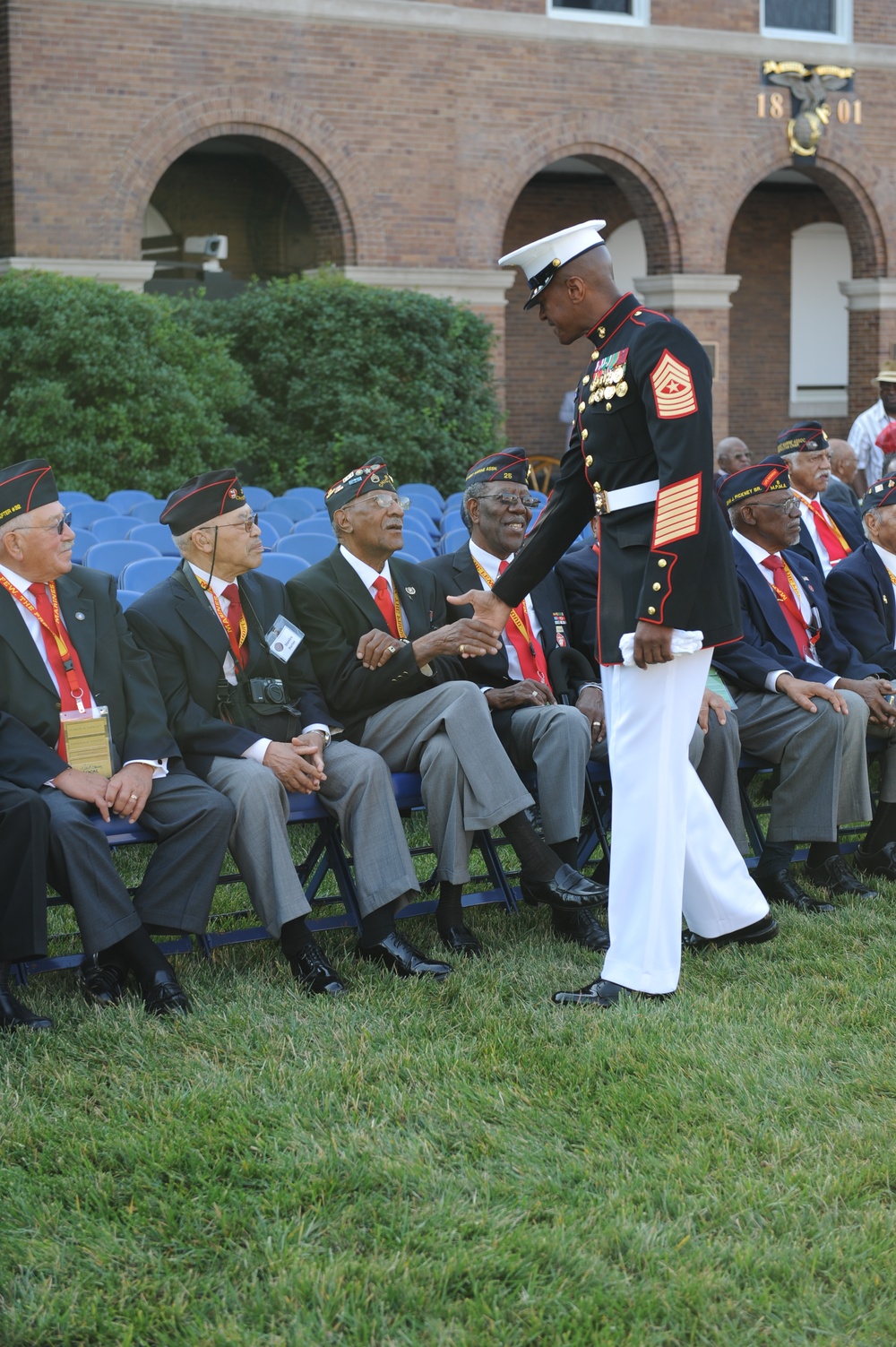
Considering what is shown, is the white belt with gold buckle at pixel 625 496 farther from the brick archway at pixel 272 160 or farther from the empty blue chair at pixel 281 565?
the brick archway at pixel 272 160

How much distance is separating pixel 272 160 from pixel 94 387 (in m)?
4.88

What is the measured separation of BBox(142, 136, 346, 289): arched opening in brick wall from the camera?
19703 millimetres

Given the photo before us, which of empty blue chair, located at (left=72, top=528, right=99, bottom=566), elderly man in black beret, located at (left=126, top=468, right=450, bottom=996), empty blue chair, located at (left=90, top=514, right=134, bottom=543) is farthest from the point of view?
empty blue chair, located at (left=90, top=514, right=134, bottom=543)

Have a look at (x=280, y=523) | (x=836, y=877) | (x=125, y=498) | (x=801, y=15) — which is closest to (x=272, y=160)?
(x=125, y=498)

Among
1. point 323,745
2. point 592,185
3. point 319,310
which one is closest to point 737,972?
point 323,745

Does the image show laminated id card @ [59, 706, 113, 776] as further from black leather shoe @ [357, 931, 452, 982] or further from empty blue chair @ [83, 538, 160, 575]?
empty blue chair @ [83, 538, 160, 575]

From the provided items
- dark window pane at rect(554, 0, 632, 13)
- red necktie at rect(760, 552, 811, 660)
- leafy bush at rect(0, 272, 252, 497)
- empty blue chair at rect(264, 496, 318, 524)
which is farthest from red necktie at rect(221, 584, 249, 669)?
dark window pane at rect(554, 0, 632, 13)

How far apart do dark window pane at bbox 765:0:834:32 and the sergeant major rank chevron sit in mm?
18138

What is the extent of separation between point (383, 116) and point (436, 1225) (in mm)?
15927

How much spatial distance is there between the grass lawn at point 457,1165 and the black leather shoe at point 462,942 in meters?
0.28

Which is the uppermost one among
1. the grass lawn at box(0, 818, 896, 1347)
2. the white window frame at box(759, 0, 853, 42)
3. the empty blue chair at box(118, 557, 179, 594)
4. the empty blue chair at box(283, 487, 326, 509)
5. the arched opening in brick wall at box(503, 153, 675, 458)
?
the white window frame at box(759, 0, 853, 42)

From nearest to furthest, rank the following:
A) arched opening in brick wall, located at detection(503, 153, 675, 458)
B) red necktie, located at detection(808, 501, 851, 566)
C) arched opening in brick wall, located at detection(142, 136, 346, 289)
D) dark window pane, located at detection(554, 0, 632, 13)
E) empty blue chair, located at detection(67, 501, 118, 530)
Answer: red necktie, located at detection(808, 501, 851, 566) < empty blue chair, located at detection(67, 501, 118, 530) < dark window pane, located at detection(554, 0, 632, 13) < arched opening in brick wall, located at detection(142, 136, 346, 289) < arched opening in brick wall, located at detection(503, 153, 675, 458)

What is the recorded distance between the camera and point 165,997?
4.22m

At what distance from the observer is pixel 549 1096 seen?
354 centimetres
